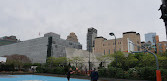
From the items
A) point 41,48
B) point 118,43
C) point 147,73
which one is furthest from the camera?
point 118,43

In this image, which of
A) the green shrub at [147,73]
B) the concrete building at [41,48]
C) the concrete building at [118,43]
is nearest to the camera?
the green shrub at [147,73]

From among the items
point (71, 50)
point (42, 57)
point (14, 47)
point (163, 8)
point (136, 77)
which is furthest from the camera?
point (14, 47)

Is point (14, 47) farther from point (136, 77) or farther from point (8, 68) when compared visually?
point (136, 77)

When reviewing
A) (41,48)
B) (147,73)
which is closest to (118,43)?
(41,48)

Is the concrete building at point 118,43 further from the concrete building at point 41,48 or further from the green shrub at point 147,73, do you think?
the green shrub at point 147,73

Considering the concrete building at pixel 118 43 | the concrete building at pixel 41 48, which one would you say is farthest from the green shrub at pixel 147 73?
the concrete building at pixel 118 43

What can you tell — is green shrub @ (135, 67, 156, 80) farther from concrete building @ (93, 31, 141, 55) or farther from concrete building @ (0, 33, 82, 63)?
concrete building @ (93, 31, 141, 55)

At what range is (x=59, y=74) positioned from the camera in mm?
33125

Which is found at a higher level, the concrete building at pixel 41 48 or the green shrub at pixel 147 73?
the concrete building at pixel 41 48

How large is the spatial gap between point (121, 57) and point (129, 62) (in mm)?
2945

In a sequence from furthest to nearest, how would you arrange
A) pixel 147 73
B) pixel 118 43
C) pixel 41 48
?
pixel 118 43 < pixel 41 48 < pixel 147 73

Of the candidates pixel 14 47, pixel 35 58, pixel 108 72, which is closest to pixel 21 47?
pixel 14 47

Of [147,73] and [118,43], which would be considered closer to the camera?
[147,73]

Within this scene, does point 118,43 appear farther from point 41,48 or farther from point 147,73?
point 147,73
